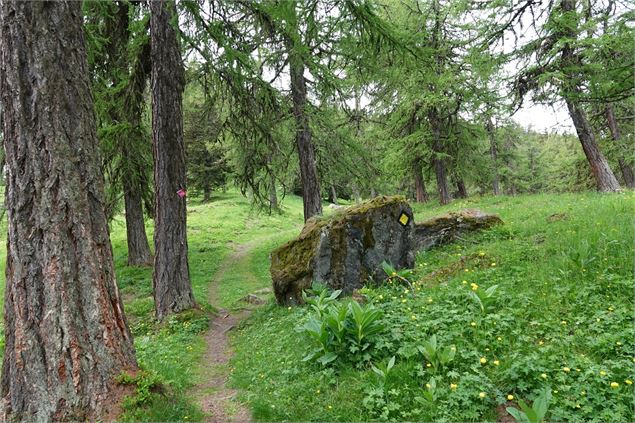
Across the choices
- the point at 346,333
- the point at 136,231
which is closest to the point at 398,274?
the point at 346,333

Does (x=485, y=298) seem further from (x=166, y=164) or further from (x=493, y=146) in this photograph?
(x=493, y=146)

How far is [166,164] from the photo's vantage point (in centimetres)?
852

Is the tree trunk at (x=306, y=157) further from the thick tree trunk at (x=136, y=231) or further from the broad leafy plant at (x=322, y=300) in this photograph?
the broad leafy plant at (x=322, y=300)

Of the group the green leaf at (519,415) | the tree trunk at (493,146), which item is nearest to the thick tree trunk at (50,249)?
the green leaf at (519,415)

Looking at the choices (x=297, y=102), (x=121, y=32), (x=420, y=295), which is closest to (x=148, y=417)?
(x=420, y=295)

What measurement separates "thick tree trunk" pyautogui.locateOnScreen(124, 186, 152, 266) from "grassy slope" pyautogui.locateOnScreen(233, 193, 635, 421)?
9.17 metres

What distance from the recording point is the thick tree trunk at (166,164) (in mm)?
8344

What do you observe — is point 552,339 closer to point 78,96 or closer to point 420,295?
point 420,295

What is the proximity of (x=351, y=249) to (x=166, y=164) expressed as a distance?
4.52m

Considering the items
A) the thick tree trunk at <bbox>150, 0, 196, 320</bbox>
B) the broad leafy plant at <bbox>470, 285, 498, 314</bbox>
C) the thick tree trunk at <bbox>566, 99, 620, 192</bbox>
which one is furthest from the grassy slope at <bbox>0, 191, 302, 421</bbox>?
the thick tree trunk at <bbox>566, 99, 620, 192</bbox>

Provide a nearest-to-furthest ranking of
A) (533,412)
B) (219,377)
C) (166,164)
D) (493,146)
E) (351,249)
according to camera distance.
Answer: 1. (533,412)
2. (219,377)
3. (351,249)
4. (166,164)
5. (493,146)

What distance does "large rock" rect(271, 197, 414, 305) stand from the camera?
7.26 metres

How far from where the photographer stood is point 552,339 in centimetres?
393

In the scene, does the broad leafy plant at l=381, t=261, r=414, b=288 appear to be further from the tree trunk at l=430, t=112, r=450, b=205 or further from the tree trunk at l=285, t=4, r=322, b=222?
the tree trunk at l=430, t=112, r=450, b=205
